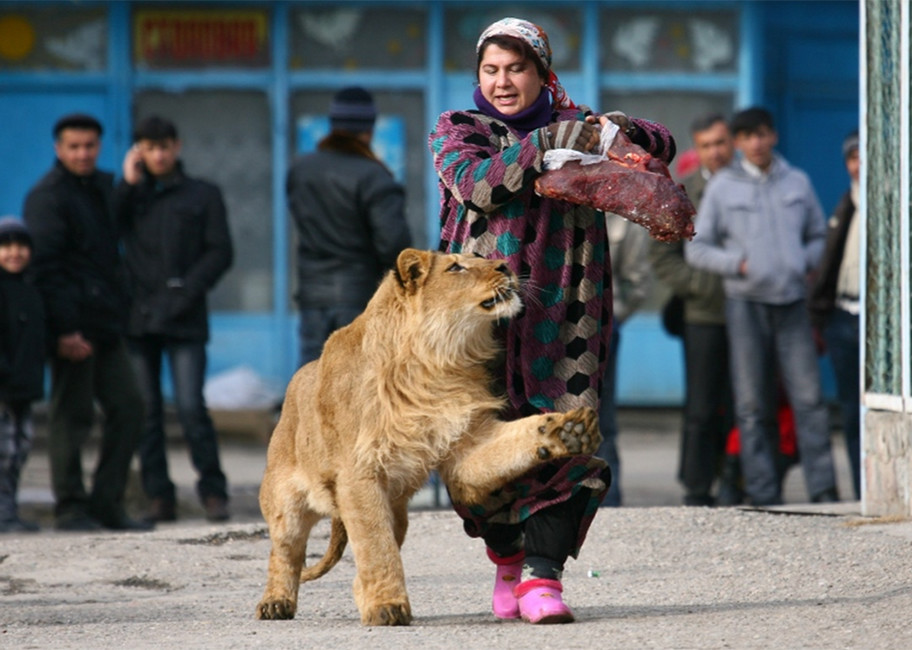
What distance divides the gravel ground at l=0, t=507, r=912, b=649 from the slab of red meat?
1205 mm

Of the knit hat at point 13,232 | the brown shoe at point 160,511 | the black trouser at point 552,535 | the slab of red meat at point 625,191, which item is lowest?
the brown shoe at point 160,511

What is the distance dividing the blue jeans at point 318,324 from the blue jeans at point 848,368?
103 inches

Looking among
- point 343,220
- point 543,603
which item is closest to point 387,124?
point 343,220

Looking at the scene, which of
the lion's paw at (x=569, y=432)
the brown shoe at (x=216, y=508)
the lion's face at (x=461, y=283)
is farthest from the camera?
the brown shoe at (x=216, y=508)

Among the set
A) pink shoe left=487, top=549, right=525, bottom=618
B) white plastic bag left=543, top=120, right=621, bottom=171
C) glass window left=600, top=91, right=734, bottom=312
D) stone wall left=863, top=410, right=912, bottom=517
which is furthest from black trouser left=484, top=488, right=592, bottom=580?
glass window left=600, top=91, right=734, bottom=312

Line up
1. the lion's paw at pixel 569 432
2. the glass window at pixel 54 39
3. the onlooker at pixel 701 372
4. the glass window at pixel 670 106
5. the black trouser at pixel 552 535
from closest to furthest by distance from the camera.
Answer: the lion's paw at pixel 569 432 → the black trouser at pixel 552 535 → the onlooker at pixel 701 372 → the glass window at pixel 54 39 → the glass window at pixel 670 106

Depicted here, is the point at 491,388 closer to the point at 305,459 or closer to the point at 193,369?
the point at 305,459

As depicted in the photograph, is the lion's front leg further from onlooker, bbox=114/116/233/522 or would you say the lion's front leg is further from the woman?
onlooker, bbox=114/116/233/522

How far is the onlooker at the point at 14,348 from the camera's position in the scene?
29.0 feet

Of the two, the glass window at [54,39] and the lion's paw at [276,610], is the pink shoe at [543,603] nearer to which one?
the lion's paw at [276,610]

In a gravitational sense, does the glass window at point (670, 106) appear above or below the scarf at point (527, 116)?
above

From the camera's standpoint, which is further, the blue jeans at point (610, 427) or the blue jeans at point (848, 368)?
the blue jeans at point (848, 368)

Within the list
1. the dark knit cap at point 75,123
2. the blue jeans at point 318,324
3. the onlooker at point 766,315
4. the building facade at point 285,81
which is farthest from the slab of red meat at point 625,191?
the building facade at point 285,81

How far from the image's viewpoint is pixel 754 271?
9391 millimetres
